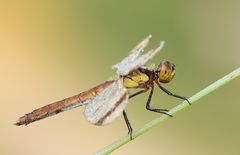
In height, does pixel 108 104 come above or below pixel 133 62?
below

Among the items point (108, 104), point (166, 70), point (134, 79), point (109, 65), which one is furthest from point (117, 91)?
point (109, 65)

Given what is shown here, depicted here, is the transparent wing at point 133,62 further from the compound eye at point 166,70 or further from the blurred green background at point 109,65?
the blurred green background at point 109,65

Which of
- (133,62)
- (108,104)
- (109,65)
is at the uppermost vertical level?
(109,65)

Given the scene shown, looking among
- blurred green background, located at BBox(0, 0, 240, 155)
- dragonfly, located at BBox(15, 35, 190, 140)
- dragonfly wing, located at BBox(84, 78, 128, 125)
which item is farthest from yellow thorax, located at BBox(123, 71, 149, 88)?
blurred green background, located at BBox(0, 0, 240, 155)

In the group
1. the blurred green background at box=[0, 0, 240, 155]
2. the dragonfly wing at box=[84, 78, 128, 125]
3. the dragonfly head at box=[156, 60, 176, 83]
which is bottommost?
the dragonfly wing at box=[84, 78, 128, 125]

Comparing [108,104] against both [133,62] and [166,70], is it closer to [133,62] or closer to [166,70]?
[133,62]

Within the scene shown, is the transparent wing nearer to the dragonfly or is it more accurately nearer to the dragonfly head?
the dragonfly
